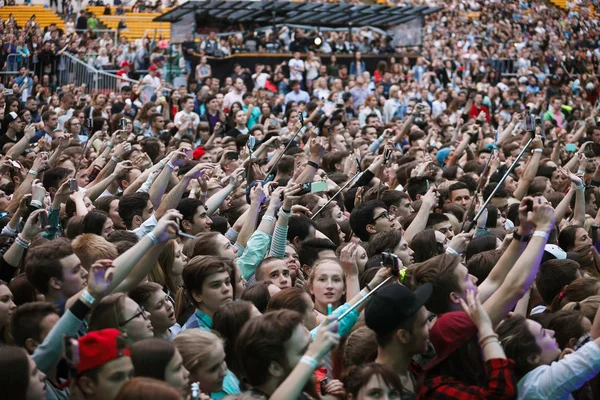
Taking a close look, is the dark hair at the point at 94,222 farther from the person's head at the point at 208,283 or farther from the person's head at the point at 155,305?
the person's head at the point at 155,305

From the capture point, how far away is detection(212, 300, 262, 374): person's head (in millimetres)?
4621

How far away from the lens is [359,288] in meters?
5.55

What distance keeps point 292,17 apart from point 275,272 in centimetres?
2350

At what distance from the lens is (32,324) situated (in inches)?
172

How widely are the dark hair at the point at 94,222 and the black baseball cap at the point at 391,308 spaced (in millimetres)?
2845

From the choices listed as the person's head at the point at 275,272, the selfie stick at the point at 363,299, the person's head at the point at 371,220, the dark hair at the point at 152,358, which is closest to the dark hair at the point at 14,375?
the dark hair at the point at 152,358

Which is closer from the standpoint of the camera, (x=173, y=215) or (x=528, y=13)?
(x=173, y=215)

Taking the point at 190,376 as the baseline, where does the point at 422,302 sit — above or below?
above

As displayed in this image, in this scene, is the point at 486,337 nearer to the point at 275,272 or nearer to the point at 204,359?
the point at 204,359

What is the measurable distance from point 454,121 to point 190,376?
1510 centimetres

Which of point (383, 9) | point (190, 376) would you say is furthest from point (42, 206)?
point (383, 9)

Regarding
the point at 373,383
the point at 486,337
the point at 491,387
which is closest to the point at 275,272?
the point at 373,383

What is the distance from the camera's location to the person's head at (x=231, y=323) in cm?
462

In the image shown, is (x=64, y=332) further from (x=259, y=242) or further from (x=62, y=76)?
(x=62, y=76)
